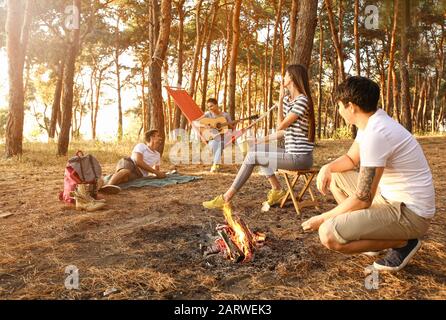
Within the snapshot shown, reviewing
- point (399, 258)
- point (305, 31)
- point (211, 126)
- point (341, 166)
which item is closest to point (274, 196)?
point (341, 166)

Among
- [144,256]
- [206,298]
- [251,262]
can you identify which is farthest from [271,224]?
[206,298]

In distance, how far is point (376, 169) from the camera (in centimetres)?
212

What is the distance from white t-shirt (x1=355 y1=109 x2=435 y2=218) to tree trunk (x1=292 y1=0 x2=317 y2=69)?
5150 mm

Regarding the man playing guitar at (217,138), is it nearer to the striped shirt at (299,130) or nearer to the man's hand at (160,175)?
the man's hand at (160,175)

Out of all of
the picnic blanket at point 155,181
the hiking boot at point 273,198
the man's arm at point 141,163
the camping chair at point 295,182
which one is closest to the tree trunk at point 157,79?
the picnic blanket at point 155,181

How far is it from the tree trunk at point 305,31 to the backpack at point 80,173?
436 cm

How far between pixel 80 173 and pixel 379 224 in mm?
3457

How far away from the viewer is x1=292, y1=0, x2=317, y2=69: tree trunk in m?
6.94

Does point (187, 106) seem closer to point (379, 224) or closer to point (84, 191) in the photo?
point (84, 191)

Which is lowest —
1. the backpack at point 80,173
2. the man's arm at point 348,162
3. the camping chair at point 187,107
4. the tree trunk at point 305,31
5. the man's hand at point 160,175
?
the man's hand at point 160,175

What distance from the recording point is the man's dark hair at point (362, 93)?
224 centimetres

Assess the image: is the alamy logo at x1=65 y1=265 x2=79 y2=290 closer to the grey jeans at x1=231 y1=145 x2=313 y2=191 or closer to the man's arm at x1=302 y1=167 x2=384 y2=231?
the man's arm at x1=302 y1=167 x2=384 y2=231

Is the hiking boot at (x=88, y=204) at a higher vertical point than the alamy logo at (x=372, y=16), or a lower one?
lower

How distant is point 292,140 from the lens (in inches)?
156
